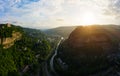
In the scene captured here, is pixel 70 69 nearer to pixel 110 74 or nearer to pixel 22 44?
pixel 110 74

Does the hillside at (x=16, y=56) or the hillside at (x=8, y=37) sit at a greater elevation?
the hillside at (x=8, y=37)

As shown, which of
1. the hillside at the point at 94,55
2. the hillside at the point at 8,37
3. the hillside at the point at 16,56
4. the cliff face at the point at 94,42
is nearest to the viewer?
the hillside at the point at 94,55

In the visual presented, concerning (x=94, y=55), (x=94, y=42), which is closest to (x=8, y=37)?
(x=94, y=42)

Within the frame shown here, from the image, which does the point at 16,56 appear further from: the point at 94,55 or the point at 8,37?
the point at 94,55

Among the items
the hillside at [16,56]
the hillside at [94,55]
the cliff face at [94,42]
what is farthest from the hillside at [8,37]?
the cliff face at [94,42]

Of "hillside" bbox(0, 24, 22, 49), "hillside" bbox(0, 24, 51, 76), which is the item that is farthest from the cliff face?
"hillside" bbox(0, 24, 22, 49)

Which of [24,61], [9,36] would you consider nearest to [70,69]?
[24,61]

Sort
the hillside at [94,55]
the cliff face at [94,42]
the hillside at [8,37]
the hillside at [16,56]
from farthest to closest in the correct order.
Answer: the hillside at [8,37] < the cliff face at [94,42] < the hillside at [16,56] < the hillside at [94,55]

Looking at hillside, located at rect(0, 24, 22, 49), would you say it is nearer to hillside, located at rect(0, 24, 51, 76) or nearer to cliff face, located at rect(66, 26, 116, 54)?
hillside, located at rect(0, 24, 51, 76)

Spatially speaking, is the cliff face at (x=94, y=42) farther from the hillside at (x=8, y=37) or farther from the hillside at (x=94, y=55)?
the hillside at (x=8, y=37)
